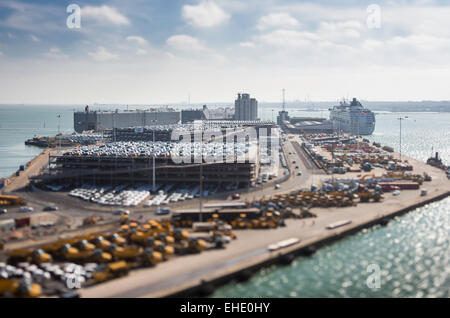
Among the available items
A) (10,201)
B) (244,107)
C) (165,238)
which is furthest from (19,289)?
(244,107)

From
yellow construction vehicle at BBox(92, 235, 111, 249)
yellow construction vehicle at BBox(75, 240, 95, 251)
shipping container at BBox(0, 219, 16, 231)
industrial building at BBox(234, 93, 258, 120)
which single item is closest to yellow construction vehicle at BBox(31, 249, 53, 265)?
yellow construction vehicle at BBox(75, 240, 95, 251)

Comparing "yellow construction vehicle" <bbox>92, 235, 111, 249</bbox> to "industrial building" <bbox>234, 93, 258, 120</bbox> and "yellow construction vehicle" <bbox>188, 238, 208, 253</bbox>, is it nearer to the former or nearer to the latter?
"yellow construction vehicle" <bbox>188, 238, 208, 253</bbox>

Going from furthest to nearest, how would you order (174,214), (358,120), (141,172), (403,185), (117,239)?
(358,120)
(141,172)
(403,185)
(174,214)
(117,239)

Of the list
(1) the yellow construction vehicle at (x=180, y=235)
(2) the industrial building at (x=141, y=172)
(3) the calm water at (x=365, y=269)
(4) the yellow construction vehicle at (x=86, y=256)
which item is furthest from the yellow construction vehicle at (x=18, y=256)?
(2) the industrial building at (x=141, y=172)

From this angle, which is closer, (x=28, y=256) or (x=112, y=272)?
(x=112, y=272)

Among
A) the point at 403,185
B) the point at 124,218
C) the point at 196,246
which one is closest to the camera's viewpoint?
the point at 196,246

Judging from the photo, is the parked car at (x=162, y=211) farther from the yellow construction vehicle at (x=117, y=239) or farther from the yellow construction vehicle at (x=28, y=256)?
the yellow construction vehicle at (x=28, y=256)

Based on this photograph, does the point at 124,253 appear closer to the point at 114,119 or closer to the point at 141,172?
the point at 141,172

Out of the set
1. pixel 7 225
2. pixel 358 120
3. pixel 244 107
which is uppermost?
pixel 244 107
